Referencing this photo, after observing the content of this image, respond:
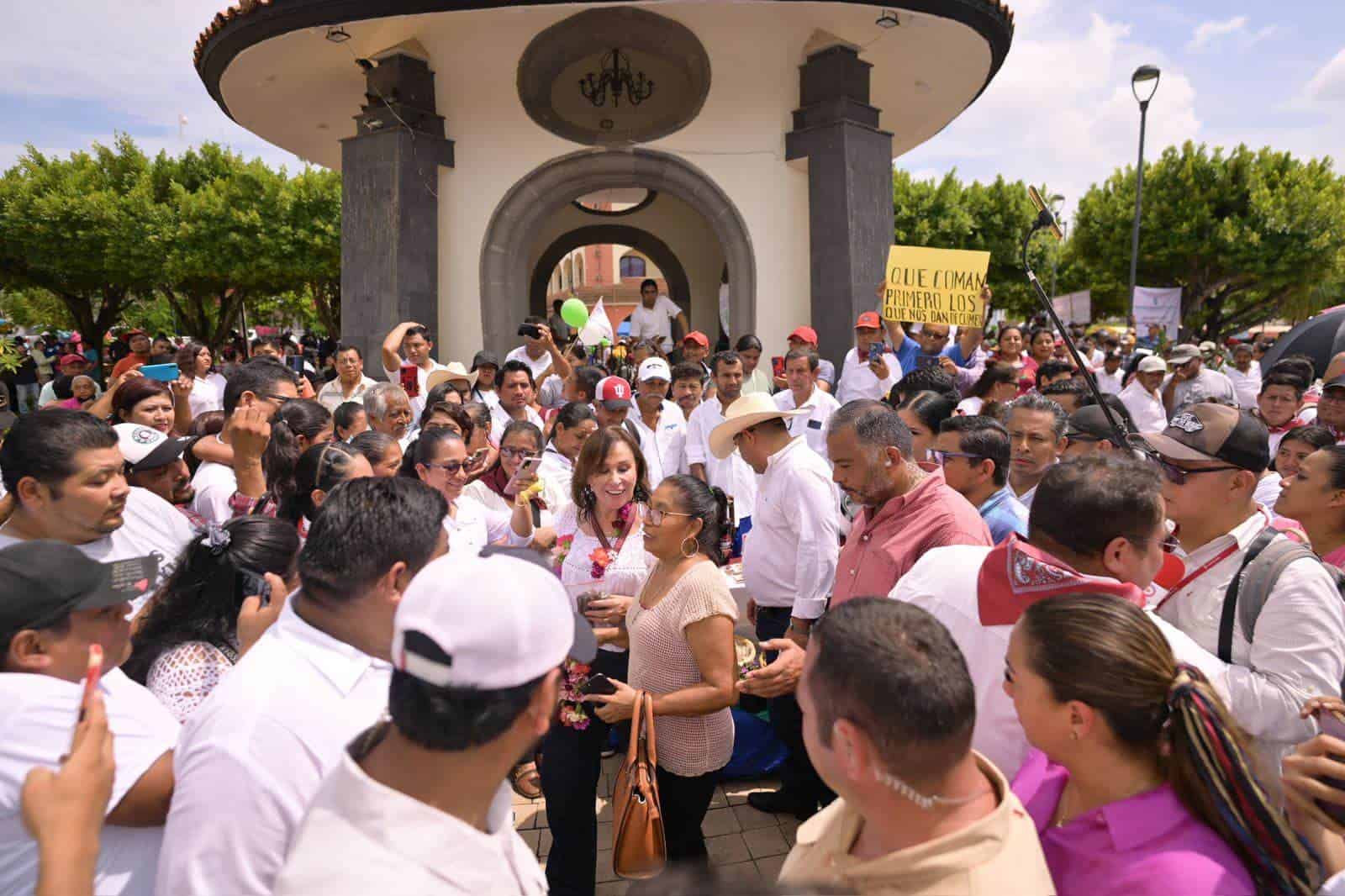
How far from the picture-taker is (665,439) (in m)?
6.66

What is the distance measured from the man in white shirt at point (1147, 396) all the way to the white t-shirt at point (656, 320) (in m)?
7.23

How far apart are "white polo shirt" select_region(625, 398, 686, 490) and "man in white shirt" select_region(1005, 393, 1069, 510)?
9.56ft

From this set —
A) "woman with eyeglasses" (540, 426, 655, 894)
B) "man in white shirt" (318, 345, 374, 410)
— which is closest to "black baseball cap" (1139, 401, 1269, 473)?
"woman with eyeglasses" (540, 426, 655, 894)

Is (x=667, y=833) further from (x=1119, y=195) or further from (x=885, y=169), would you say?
(x=1119, y=195)

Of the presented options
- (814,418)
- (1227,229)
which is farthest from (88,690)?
(1227,229)

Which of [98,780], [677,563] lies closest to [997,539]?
[677,563]

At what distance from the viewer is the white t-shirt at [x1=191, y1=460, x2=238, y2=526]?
394 centimetres

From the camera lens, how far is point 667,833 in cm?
298

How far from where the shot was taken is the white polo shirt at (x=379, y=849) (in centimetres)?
118

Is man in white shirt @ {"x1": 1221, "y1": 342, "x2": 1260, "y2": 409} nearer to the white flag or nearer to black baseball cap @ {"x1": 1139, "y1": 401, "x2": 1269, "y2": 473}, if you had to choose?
the white flag

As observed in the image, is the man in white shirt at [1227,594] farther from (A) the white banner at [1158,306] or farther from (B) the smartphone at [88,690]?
(A) the white banner at [1158,306]

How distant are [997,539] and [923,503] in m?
0.69

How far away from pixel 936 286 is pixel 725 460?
2.78 metres

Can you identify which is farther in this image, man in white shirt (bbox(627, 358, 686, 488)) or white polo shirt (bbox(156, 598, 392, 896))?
man in white shirt (bbox(627, 358, 686, 488))
